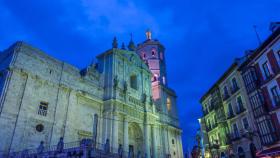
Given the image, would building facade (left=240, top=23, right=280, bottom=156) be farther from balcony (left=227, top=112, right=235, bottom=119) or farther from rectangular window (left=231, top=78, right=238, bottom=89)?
balcony (left=227, top=112, right=235, bottom=119)

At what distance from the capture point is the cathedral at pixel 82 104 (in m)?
17.5

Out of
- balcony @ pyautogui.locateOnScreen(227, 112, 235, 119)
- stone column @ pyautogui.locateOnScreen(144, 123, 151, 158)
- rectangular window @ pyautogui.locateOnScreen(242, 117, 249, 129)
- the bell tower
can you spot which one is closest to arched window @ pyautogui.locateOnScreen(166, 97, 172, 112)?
the bell tower

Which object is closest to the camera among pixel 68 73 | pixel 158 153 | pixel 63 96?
pixel 63 96

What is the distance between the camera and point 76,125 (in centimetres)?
2192

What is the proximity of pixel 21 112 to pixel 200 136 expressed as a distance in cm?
2925

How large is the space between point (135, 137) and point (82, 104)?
35.2 feet

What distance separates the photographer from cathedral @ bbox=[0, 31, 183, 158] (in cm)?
1753

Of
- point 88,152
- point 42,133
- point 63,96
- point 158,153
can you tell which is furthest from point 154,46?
point 88,152

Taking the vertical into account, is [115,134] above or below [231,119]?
below

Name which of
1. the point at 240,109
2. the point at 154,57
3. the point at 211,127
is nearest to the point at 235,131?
the point at 240,109

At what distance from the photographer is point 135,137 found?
3011cm

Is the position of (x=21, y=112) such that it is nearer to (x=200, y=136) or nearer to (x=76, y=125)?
(x=76, y=125)

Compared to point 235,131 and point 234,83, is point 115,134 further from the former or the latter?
point 234,83

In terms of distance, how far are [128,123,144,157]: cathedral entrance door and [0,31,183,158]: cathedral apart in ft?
0.41
